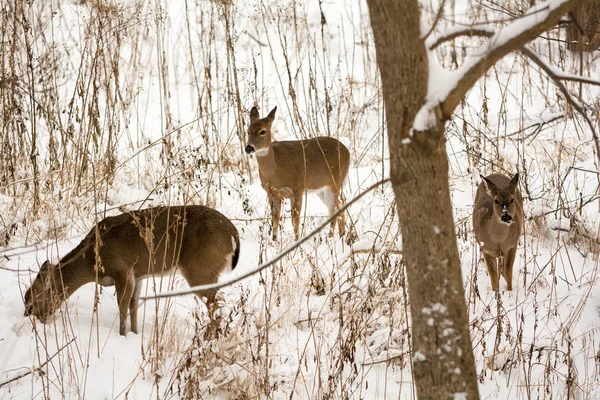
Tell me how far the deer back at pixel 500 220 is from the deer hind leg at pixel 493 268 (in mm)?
73

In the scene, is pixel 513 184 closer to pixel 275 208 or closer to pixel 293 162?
pixel 275 208

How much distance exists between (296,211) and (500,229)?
2.04 m

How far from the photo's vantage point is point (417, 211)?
191 cm

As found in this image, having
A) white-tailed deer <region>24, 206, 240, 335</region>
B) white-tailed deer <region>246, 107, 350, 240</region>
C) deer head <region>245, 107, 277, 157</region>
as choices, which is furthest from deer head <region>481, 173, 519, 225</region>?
deer head <region>245, 107, 277, 157</region>

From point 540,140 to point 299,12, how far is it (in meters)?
6.79

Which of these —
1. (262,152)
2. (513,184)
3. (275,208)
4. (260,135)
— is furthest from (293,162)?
(513,184)

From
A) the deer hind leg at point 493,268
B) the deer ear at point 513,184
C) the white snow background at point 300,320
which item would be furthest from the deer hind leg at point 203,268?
the deer ear at point 513,184

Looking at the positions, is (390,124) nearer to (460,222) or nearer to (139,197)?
(460,222)

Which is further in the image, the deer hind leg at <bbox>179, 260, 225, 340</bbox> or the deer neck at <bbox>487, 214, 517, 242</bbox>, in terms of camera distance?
the deer neck at <bbox>487, 214, 517, 242</bbox>

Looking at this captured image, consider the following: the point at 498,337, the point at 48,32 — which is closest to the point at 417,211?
the point at 498,337

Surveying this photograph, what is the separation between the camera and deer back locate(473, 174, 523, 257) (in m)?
5.54

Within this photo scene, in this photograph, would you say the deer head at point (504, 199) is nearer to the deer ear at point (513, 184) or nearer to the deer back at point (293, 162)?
the deer ear at point (513, 184)

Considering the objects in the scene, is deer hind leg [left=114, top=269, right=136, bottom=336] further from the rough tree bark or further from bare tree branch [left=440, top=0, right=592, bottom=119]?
bare tree branch [left=440, top=0, right=592, bottom=119]

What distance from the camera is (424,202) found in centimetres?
190
